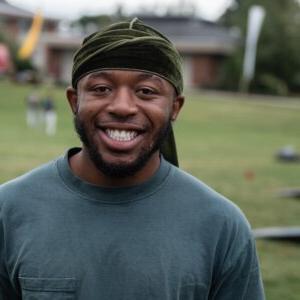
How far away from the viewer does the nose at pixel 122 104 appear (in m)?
2.20

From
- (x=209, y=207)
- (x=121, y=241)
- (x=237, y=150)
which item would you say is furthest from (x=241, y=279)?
(x=237, y=150)

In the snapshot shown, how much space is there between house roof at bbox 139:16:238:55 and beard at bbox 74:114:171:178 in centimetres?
5578

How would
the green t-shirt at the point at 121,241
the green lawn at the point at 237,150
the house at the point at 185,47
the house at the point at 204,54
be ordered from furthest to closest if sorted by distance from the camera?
the house at the point at 185,47
the house at the point at 204,54
the green lawn at the point at 237,150
the green t-shirt at the point at 121,241

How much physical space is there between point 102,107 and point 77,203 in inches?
10.5

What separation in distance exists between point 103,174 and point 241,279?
0.48 meters

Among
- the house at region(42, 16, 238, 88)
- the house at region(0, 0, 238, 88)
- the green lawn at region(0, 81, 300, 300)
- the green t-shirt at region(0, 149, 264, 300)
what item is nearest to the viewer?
the green t-shirt at region(0, 149, 264, 300)

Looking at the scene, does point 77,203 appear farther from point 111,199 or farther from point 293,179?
point 293,179

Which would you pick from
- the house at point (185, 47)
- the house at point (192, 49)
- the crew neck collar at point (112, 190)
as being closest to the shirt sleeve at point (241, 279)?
the crew neck collar at point (112, 190)

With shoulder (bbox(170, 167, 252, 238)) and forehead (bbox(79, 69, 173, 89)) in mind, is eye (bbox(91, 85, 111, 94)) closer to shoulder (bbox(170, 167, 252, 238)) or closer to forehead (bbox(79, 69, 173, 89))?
forehead (bbox(79, 69, 173, 89))

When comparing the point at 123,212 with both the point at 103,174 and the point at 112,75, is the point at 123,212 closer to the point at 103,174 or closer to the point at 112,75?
the point at 103,174

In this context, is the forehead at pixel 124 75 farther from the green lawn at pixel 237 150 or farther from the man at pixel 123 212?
the green lawn at pixel 237 150

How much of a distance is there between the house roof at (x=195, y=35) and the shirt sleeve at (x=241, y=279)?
55.8m

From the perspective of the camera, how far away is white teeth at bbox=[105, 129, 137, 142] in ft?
7.25

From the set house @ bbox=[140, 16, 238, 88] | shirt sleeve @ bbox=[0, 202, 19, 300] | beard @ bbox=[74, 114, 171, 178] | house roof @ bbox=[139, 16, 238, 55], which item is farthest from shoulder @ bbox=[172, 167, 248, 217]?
house @ bbox=[140, 16, 238, 88]
